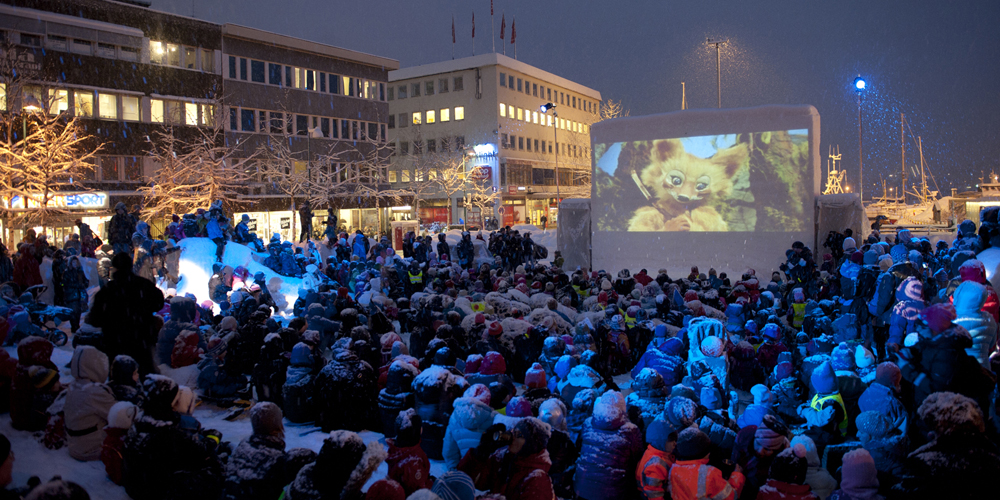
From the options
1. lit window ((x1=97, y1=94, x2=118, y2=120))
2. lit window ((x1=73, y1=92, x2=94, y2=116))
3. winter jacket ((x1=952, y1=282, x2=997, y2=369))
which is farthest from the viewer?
lit window ((x1=97, y1=94, x2=118, y2=120))

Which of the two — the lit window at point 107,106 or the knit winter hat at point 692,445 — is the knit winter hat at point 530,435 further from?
the lit window at point 107,106

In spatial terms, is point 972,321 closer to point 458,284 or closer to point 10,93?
point 458,284

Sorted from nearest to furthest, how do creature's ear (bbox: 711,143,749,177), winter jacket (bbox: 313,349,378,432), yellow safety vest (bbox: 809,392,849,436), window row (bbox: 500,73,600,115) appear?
yellow safety vest (bbox: 809,392,849,436) → winter jacket (bbox: 313,349,378,432) → creature's ear (bbox: 711,143,749,177) → window row (bbox: 500,73,600,115)

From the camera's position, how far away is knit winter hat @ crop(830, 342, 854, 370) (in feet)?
18.1

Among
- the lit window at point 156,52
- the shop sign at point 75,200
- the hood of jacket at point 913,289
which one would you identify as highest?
the lit window at point 156,52

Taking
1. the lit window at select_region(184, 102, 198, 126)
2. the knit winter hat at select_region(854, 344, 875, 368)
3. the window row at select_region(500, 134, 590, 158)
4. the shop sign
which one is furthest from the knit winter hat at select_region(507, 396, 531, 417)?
the window row at select_region(500, 134, 590, 158)

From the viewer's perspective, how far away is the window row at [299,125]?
3491 cm

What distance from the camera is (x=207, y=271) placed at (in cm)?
1347

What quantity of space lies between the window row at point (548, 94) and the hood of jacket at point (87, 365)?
50151 millimetres

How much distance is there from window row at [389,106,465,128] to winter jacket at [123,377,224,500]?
5105 cm

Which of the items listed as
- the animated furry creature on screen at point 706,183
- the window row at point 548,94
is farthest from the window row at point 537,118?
the animated furry creature on screen at point 706,183

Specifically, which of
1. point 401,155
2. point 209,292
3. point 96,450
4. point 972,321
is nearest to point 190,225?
point 209,292

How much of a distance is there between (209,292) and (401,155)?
4357 cm

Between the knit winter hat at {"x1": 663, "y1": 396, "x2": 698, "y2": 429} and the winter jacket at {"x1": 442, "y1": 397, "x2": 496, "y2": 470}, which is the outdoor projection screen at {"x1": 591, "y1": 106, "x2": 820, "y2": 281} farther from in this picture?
the winter jacket at {"x1": 442, "y1": 397, "x2": 496, "y2": 470}
